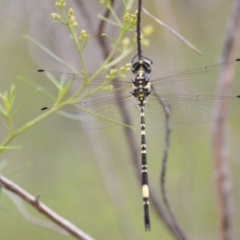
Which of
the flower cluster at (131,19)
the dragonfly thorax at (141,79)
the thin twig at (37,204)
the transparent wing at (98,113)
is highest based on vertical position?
the flower cluster at (131,19)

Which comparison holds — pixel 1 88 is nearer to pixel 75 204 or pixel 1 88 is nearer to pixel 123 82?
pixel 75 204

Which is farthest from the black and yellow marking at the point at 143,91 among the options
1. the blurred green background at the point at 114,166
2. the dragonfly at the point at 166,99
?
the blurred green background at the point at 114,166

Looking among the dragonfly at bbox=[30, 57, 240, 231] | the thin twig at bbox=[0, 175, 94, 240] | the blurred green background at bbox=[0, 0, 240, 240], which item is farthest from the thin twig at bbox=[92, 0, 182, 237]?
the blurred green background at bbox=[0, 0, 240, 240]

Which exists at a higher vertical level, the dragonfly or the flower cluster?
the flower cluster

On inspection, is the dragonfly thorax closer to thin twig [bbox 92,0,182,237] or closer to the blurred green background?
thin twig [bbox 92,0,182,237]

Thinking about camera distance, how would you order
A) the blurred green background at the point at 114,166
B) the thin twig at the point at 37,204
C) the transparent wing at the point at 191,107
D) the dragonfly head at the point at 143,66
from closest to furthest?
the thin twig at the point at 37,204 < the dragonfly head at the point at 143,66 < the transparent wing at the point at 191,107 < the blurred green background at the point at 114,166

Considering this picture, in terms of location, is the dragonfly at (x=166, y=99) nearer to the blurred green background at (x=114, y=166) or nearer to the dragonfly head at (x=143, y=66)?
the dragonfly head at (x=143, y=66)

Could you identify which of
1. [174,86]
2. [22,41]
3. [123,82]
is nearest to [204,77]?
[174,86]

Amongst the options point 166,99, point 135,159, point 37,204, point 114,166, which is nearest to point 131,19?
point 37,204

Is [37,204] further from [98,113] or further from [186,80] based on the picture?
[186,80]
